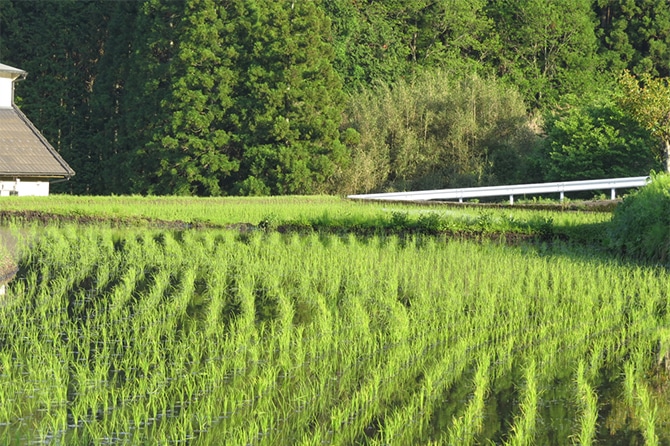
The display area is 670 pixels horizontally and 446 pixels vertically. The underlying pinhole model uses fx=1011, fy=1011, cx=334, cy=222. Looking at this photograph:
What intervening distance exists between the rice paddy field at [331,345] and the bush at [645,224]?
660mm

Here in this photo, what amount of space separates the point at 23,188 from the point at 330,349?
2162 centimetres

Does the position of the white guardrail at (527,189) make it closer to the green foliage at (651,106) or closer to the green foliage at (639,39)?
the green foliage at (651,106)

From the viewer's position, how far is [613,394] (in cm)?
659

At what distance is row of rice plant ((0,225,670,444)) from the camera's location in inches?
227

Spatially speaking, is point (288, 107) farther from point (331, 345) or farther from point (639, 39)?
point (331, 345)

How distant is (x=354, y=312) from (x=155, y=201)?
1414 centimetres

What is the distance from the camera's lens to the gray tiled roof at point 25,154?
26.7 meters

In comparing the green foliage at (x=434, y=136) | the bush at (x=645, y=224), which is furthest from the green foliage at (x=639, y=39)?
the bush at (x=645, y=224)

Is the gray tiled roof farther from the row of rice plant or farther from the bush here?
the bush

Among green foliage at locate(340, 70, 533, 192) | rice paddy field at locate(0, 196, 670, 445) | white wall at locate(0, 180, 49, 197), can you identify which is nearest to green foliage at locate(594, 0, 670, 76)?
green foliage at locate(340, 70, 533, 192)

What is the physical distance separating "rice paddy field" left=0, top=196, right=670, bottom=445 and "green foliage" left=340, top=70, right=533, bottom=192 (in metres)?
15.1

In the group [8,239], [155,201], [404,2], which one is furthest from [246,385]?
[404,2]

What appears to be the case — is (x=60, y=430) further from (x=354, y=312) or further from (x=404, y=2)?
(x=404, y=2)

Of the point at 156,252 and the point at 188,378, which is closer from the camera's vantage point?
the point at 188,378
